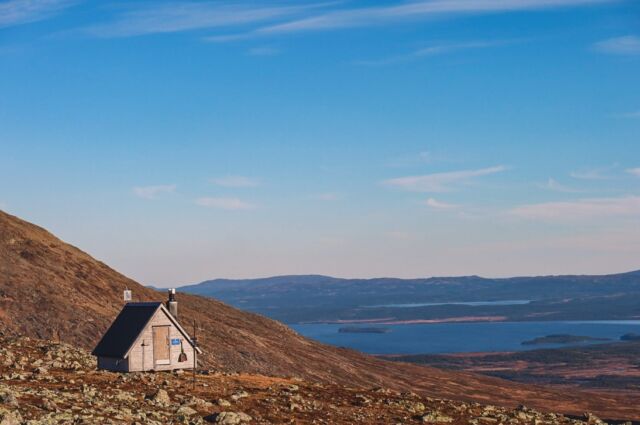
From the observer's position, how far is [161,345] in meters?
60.5

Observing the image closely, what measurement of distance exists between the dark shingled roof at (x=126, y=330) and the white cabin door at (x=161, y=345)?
3.80ft

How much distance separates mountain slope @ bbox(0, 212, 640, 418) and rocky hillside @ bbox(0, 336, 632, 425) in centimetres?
3438

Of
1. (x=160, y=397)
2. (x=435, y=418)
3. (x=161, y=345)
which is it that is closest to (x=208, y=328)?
(x=161, y=345)

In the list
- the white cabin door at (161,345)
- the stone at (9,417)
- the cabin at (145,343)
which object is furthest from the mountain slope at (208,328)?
the stone at (9,417)

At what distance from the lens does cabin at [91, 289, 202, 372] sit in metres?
59.6

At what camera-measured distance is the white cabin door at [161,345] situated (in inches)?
2372

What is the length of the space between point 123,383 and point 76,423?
15.7 m

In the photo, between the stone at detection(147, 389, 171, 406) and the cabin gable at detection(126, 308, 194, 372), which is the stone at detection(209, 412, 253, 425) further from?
the cabin gable at detection(126, 308, 194, 372)

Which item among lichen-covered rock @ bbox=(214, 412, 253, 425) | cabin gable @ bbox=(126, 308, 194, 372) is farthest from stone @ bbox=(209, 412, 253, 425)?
cabin gable @ bbox=(126, 308, 194, 372)

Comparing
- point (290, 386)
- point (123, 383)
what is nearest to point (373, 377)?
point (290, 386)

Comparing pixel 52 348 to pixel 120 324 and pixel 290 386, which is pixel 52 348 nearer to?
pixel 120 324

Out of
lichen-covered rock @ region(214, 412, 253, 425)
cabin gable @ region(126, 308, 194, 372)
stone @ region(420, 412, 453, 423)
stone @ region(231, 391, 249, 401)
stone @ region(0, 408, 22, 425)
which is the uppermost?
cabin gable @ region(126, 308, 194, 372)

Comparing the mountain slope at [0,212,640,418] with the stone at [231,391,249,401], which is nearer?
the stone at [231,391,249,401]

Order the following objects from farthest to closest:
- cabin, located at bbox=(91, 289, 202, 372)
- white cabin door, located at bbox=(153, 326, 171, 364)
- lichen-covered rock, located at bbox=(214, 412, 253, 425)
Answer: white cabin door, located at bbox=(153, 326, 171, 364) < cabin, located at bbox=(91, 289, 202, 372) < lichen-covered rock, located at bbox=(214, 412, 253, 425)
